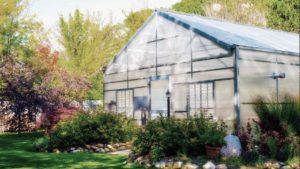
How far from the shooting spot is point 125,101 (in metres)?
19.8

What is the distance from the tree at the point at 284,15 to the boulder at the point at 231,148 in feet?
79.6

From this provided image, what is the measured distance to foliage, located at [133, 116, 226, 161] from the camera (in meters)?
10.2

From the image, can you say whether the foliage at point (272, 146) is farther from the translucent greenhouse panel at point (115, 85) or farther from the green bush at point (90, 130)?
the translucent greenhouse panel at point (115, 85)

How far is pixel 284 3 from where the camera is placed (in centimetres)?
3225

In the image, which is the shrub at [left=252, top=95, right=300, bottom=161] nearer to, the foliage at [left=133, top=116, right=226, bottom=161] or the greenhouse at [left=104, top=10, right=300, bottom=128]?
the foliage at [left=133, top=116, right=226, bottom=161]

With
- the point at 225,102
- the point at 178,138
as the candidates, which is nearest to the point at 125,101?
the point at 225,102

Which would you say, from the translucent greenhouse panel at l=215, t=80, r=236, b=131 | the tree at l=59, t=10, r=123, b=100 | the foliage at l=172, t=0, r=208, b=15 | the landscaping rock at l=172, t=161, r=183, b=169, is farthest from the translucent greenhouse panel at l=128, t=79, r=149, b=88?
the foliage at l=172, t=0, r=208, b=15

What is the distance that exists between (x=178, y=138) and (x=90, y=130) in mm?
4716

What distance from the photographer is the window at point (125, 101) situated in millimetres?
19406

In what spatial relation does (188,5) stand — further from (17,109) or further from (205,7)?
(17,109)

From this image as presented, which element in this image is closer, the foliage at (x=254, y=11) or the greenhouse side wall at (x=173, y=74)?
the greenhouse side wall at (x=173, y=74)

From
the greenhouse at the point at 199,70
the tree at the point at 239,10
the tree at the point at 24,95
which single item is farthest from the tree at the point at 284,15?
the tree at the point at 24,95

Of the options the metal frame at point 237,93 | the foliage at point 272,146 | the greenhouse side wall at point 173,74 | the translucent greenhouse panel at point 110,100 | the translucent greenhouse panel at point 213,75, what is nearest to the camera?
the foliage at point 272,146

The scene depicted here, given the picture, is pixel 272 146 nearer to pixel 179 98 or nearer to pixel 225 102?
pixel 225 102
